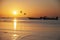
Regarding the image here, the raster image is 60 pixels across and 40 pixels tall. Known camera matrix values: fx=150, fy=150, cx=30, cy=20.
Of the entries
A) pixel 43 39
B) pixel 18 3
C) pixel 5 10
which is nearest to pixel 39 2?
pixel 18 3

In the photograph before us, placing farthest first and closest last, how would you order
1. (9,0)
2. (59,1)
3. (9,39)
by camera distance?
(9,0) → (59,1) → (9,39)

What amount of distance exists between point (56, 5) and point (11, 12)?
1.92 metres

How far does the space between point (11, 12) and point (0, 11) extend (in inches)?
20.0

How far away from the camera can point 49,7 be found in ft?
21.2

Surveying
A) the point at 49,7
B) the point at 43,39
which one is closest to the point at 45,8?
the point at 49,7

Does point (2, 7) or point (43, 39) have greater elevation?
point (2, 7)

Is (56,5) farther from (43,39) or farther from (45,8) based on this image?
(43,39)

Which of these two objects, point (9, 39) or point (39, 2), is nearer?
point (9, 39)

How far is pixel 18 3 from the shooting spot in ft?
21.5

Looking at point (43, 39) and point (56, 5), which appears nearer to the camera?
point (43, 39)

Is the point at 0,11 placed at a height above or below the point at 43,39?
above

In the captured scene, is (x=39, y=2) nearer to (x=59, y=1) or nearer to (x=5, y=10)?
(x=59, y=1)

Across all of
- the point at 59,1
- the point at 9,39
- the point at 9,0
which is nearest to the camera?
the point at 9,39

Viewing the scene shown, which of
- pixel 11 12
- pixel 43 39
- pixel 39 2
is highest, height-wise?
pixel 39 2
